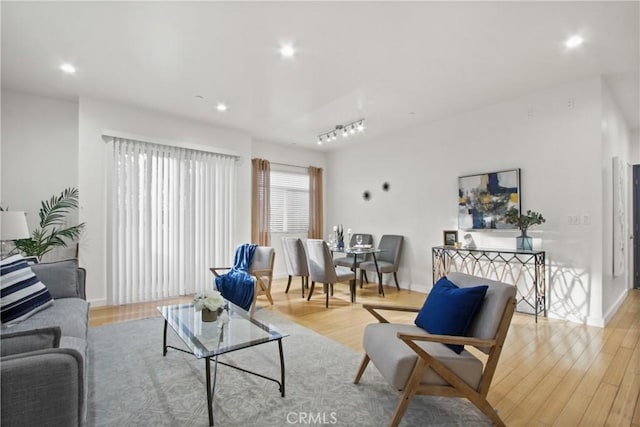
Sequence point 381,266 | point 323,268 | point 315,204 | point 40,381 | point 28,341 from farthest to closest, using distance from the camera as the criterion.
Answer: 1. point 315,204
2. point 381,266
3. point 323,268
4. point 28,341
5. point 40,381

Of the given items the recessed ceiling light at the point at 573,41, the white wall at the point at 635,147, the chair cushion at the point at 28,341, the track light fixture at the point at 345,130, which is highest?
the recessed ceiling light at the point at 573,41

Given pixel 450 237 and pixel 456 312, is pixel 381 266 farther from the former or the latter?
pixel 456 312

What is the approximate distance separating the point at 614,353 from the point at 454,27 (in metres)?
3.04

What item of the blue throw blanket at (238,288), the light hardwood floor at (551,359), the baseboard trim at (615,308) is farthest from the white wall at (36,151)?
the baseboard trim at (615,308)

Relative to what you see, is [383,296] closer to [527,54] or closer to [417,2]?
[527,54]

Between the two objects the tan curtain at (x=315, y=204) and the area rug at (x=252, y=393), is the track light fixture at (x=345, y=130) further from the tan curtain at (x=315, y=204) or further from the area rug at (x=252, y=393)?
the area rug at (x=252, y=393)

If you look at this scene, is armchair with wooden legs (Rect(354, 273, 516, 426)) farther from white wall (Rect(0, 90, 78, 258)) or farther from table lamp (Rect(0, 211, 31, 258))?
white wall (Rect(0, 90, 78, 258))

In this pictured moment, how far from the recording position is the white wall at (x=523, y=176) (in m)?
3.51

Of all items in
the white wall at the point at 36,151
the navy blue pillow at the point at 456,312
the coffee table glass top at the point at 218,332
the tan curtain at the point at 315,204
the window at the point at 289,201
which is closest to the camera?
the navy blue pillow at the point at 456,312

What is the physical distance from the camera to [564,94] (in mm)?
3672

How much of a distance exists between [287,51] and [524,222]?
3.21 m

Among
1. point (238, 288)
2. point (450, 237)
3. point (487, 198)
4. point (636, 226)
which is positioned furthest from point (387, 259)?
point (636, 226)

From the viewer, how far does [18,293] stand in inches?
84.8

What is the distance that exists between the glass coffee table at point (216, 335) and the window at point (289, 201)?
376cm
